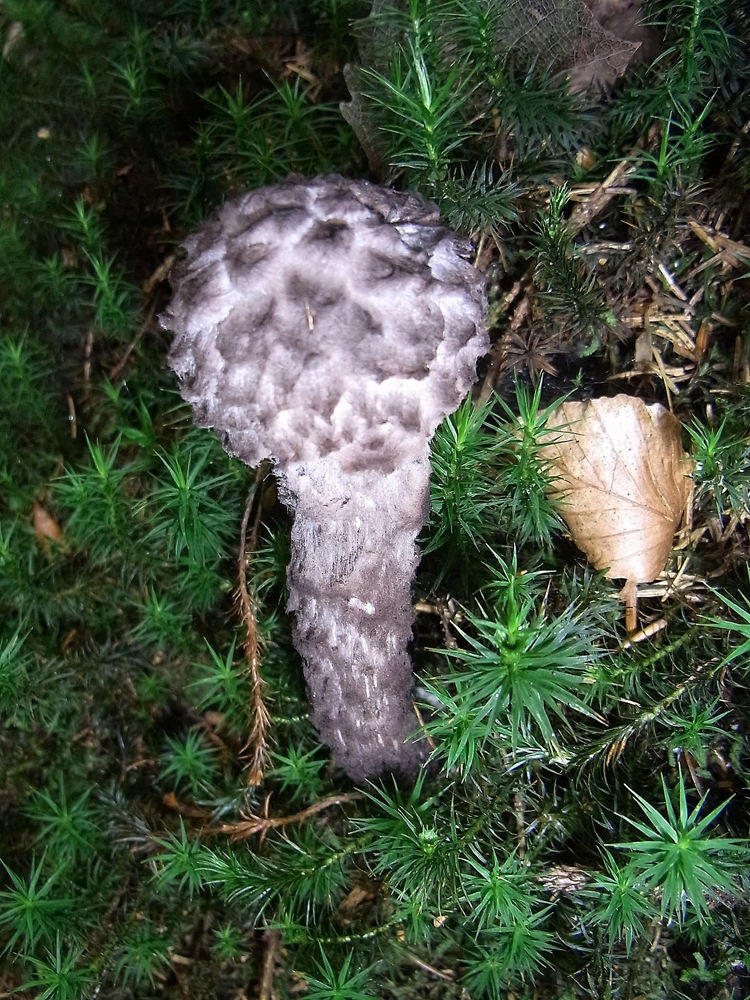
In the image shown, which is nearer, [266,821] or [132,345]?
[266,821]

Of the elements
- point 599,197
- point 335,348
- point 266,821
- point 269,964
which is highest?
point 335,348

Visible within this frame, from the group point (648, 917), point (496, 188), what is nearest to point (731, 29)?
point (496, 188)

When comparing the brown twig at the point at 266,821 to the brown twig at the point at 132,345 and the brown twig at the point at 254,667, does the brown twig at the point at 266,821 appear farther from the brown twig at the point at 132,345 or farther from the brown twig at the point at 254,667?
the brown twig at the point at 132,345

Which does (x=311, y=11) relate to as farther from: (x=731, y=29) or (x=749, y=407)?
(x=749, y=407)

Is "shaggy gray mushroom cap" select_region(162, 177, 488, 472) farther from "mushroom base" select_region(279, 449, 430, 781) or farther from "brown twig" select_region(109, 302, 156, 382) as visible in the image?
"brown twig" select_region(109, 302, 156, 382)

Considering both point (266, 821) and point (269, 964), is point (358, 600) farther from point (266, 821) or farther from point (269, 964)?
point (269, 964)

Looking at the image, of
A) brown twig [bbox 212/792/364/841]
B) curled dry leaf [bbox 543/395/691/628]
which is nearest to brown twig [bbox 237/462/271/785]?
brown twig [bbox 212/792/364/841]

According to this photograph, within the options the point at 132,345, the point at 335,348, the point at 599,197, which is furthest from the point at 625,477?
the point at 132,345
